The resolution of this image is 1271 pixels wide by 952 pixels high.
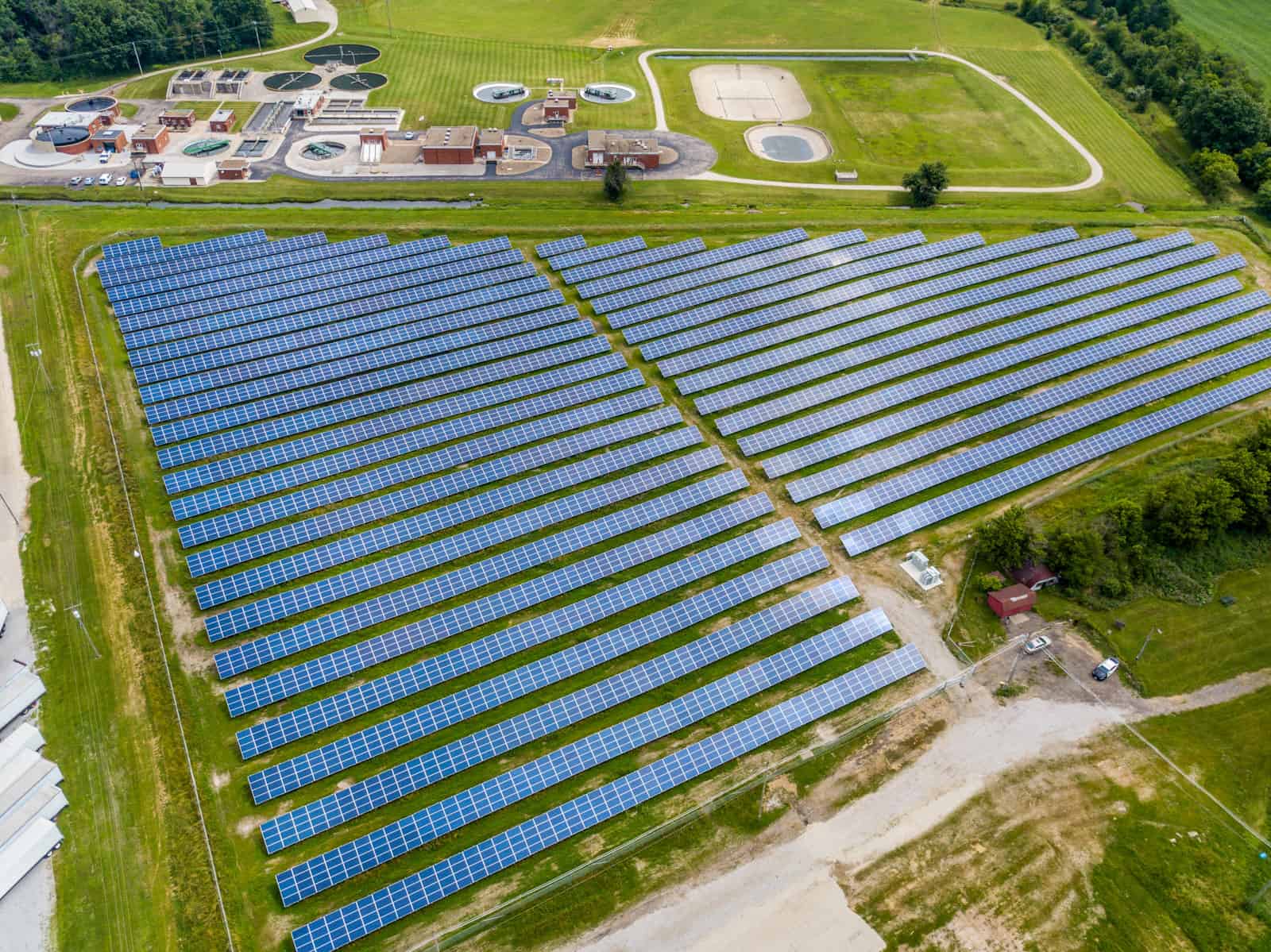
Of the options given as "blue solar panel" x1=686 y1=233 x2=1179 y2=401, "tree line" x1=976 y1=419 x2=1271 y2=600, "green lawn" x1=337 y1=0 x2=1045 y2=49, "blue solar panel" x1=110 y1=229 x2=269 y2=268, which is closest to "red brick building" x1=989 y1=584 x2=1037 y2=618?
"tree line" x1=976 y1=419 x2=1271 y2=600

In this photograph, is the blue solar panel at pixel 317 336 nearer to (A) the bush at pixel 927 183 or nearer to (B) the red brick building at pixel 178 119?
(A) the bush at pixel 927 183

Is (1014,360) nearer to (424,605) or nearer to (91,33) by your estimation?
(424,605)

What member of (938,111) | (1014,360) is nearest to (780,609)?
(1014,360)

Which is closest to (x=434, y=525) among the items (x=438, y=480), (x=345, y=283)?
(x=438, y=480)

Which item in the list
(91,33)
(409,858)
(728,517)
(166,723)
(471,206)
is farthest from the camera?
(91,33)

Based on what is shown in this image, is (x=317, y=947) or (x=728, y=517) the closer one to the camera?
(x=317, y=947)

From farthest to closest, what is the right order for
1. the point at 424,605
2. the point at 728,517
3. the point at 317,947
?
1. the point at 728,517
2. the point at 424,605
3. the point at 317,947

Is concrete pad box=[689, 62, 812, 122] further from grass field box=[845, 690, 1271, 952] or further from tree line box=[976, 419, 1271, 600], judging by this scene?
grass field box=[845, 690, 1271, 952]

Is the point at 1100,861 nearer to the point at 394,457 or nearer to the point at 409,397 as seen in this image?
the point at 394,457

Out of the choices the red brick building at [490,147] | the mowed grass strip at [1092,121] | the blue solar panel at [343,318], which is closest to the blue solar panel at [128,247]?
the blue solar panel at [343,318]
